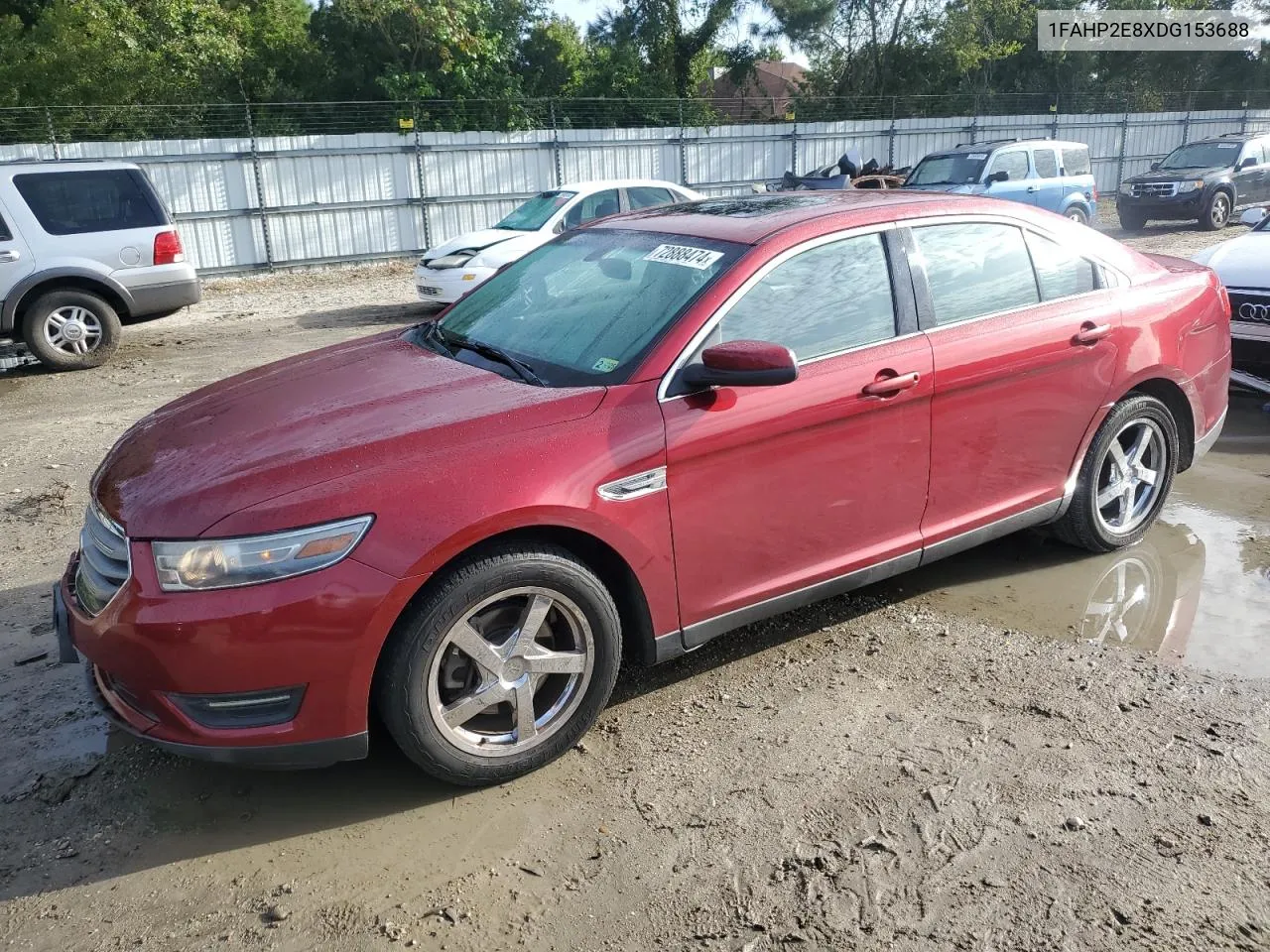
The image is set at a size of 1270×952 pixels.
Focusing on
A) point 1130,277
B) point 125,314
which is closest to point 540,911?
point 1130,277

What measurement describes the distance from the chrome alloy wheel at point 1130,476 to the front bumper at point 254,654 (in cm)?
336

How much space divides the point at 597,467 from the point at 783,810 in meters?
1.16

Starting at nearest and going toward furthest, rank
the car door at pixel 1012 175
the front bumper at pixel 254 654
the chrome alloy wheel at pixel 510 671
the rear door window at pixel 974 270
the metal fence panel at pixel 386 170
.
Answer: the front bumper at pixel 254 654 < the chrome alloy wheel at pixel 510 671 < the rear door window at pixel 974 270 < the car door at pixel 1012 175 < the metal fence panel at pixel 386 170

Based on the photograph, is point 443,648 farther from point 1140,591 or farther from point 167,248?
point 167,248

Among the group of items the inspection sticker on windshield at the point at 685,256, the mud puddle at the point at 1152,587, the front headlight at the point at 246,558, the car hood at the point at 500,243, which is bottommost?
the mud puddle at the point at 1152,587

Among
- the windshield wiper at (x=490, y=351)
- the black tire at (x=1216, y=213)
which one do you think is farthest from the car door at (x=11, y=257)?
the black tire at (x=1216, y=213)

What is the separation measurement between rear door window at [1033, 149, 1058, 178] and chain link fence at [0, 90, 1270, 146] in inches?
320

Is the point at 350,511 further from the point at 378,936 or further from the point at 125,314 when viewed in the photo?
the point at 125,314

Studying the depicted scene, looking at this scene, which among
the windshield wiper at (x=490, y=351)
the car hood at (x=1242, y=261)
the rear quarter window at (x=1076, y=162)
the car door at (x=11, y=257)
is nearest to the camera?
the windshield wiper at (x=490, y=351)

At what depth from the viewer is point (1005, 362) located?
4.11 m

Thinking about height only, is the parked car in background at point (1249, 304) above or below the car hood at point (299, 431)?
below

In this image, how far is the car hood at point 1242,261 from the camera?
279 inches

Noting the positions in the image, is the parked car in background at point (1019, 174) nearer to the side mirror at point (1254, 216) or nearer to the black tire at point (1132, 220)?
the black tire at point (1132, 220)

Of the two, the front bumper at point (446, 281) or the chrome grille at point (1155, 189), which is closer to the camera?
the front bumper at point (446, 281)
